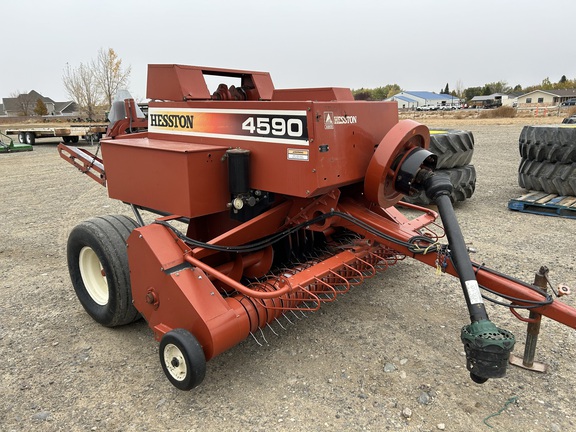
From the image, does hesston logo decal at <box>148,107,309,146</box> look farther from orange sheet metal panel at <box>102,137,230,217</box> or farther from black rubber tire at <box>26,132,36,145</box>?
black rubber tire at <box>26,132,36,145</box>

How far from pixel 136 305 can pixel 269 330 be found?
3.16 feet

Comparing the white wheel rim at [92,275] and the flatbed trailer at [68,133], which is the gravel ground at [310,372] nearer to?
the white wheel rim at [92,275]

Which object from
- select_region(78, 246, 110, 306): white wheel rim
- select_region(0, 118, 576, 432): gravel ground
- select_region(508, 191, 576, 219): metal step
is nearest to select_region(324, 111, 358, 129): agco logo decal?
select_region(0, 118, 576, 432): gravel ground

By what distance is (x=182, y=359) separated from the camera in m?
2.47

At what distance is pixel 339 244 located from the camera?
152 inches

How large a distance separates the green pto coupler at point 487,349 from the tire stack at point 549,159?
5028 mm

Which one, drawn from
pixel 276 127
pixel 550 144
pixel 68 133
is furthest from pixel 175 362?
pixel 68 133

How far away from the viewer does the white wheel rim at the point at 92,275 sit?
344 centimetres

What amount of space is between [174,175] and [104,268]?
834 mm

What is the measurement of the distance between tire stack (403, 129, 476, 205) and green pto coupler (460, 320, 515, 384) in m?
4.23

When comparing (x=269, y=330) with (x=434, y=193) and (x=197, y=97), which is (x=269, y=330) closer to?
(x=434, y=193)

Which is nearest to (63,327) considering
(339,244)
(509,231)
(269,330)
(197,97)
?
(269,330)

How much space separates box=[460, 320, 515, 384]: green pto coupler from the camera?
1.97 metres

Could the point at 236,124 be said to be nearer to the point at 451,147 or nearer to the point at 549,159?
the point at 451,147
